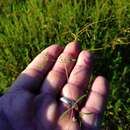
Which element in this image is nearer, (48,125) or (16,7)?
(48,125)

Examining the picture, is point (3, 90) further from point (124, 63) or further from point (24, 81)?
point (124, 63)

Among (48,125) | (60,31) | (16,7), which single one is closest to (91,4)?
(60,31)

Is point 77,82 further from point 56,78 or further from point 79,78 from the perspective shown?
point 56,78

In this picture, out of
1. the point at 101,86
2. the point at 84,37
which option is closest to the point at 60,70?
the point at 101,86

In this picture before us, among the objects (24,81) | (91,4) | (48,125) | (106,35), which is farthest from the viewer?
(91,4)

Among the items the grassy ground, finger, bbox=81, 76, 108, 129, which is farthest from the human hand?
the grassy ground

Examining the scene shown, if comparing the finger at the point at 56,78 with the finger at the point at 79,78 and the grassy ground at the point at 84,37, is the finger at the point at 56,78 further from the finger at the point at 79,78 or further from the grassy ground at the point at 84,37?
the grassy ground at the point at 84,37

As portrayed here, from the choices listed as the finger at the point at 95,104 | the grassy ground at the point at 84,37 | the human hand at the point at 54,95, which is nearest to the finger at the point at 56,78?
the human hand at the point at 54,95
